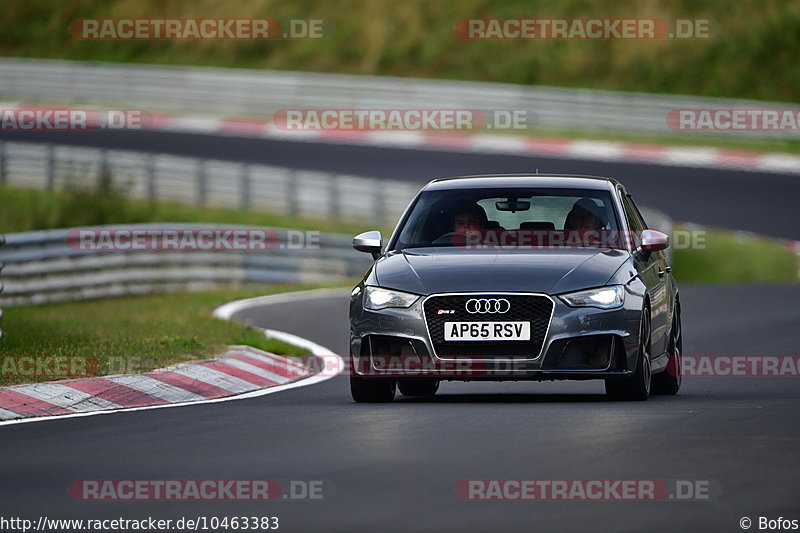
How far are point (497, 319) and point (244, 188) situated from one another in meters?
23.1

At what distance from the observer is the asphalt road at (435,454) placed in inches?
288

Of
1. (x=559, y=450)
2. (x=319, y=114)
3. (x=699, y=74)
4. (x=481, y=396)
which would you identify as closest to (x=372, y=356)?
(x=481, y=396)

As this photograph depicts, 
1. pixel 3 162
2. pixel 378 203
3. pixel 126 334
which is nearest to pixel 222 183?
pixel 378 203

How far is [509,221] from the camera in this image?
40.3 ft

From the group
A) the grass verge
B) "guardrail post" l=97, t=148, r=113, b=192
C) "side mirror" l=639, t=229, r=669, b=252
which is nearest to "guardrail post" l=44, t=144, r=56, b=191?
the grass verge

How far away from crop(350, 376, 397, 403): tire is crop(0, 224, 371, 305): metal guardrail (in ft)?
40.2

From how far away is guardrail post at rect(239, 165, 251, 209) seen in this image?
33.8m

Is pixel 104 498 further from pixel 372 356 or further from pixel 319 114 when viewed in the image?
pixel 319 114

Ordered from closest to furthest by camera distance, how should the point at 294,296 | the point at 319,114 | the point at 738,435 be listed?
1. the point at 738,435
2. the point at 294,296
3. the point at 319,114

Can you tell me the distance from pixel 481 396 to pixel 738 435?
10.4ft

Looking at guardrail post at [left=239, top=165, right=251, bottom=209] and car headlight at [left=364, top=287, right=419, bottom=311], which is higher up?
guardrail post at [left=239, top=165, right=251, bottom=209]

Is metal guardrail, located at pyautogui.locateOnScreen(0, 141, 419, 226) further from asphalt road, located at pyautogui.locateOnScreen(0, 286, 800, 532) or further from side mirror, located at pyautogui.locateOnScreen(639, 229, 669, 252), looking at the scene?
side mirror, located at pyautogui.locateOnScreen(639, 229, 669, 252)

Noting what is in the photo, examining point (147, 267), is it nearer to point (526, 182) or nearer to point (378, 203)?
point (378, 203)

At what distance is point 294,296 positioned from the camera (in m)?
24.6
